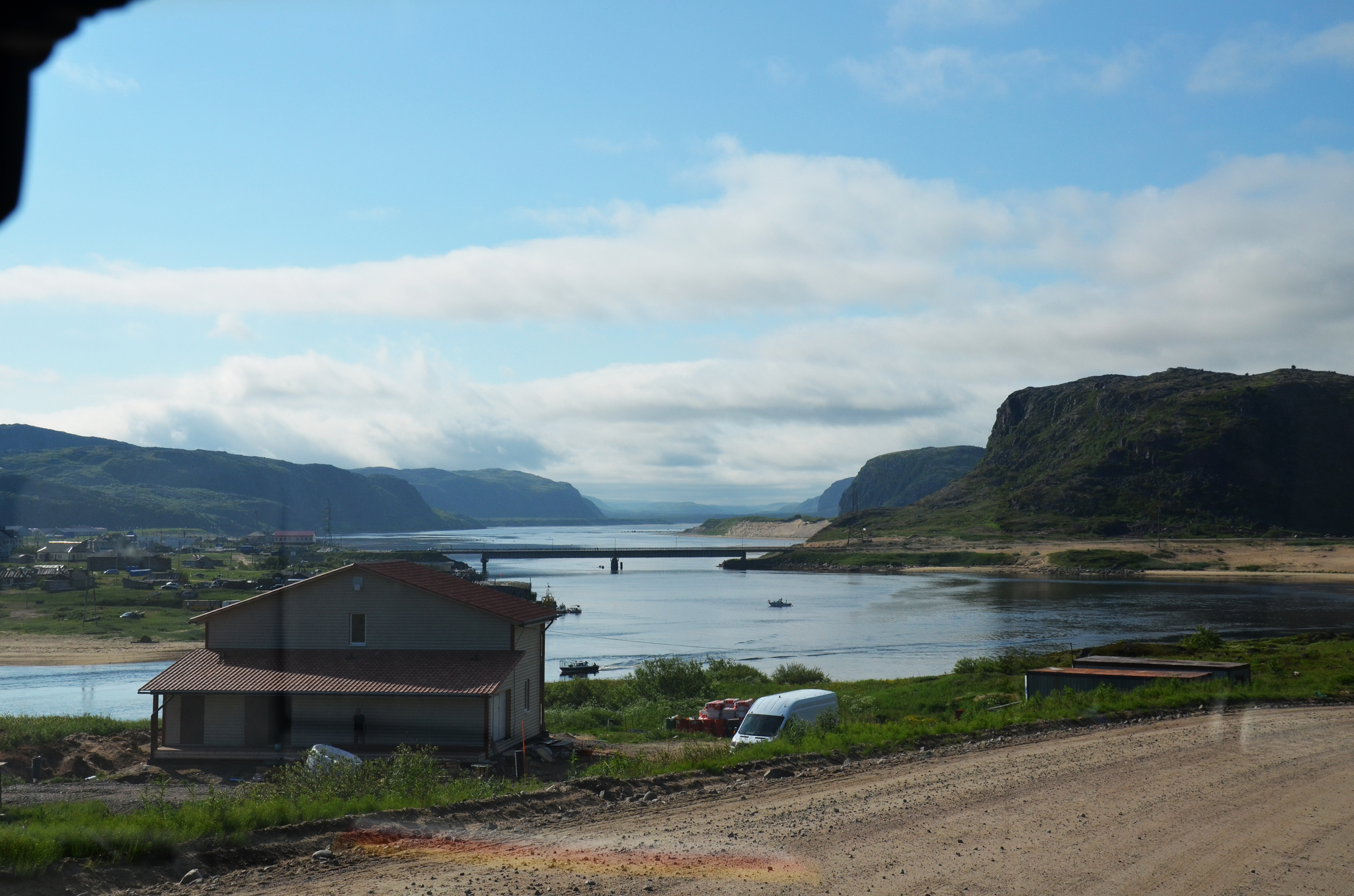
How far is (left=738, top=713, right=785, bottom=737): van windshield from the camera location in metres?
23.5

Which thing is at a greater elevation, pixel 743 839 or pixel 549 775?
pixel 743 839

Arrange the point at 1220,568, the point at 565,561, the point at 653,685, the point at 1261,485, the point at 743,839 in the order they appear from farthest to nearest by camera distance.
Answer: the point at 565,561, the point at 1261,485, the point at 1220,568, the point at 653,685, the point at 743,839

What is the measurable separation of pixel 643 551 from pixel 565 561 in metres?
24.8

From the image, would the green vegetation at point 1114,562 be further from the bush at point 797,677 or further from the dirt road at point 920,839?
the dirt road at point 920,839

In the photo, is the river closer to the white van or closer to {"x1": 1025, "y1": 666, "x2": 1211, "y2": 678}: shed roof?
{"x1": 1025, "y1": 666, "x2": 1211, "y2": 678}: shed roof

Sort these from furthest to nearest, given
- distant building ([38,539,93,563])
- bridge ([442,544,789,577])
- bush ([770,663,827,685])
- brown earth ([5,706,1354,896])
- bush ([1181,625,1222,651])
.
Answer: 1. bridge ([442,544,789,577])
2. distant building ([38,539,93,563])
3. bush ([770,663,827,685])
4. bush ([1181,625,1222,651])
5. brown earth ([5,706,1354,896])

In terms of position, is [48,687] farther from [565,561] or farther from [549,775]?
[565,561]

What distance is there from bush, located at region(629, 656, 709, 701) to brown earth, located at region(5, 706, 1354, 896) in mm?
24732

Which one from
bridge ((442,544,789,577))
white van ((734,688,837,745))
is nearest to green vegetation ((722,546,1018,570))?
bridge ((442,544,789,577))

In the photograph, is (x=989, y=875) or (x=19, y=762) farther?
(x=19, y=762)

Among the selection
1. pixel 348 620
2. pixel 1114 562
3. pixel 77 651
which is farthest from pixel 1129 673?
pixel 1114 562

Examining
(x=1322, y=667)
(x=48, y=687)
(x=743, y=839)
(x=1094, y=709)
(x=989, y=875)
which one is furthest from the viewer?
(x=48, y=687)

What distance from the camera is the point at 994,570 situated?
137 m

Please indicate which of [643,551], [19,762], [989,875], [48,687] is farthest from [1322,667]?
[643,551]
